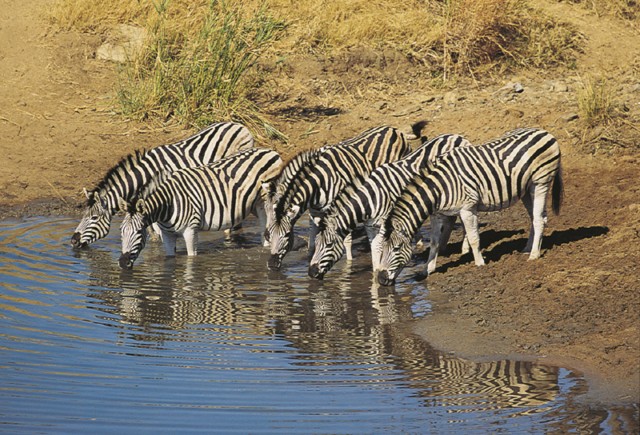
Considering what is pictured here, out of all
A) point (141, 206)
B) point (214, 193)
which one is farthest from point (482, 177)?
point (141, 206)

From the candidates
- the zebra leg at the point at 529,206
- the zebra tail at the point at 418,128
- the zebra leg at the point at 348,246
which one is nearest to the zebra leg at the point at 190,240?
the zebra leg at the point at 348,246

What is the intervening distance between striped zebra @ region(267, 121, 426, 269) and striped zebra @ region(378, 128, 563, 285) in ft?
3.12

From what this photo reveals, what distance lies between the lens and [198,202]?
40.5ft

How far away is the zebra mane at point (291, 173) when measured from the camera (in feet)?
39.4

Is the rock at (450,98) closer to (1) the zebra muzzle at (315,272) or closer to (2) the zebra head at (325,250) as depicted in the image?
(2) the zebra head at (325,250)

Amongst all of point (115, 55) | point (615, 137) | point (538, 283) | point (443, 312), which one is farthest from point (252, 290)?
point (115, 55)

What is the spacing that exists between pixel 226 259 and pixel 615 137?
19.7 ft

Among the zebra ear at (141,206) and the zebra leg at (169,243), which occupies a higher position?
the zebra ear at (141,206)

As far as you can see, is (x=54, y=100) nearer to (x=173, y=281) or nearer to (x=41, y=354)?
(x=173, y=281)

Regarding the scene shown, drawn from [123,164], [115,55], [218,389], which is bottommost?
[218,389]

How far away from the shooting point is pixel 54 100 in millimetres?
16906

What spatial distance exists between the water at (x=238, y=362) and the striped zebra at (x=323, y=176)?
0.41 meters

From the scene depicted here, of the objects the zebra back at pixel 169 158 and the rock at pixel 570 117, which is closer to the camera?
the zebra back at pixel 169 158

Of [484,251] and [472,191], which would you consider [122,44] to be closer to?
[484,251]
